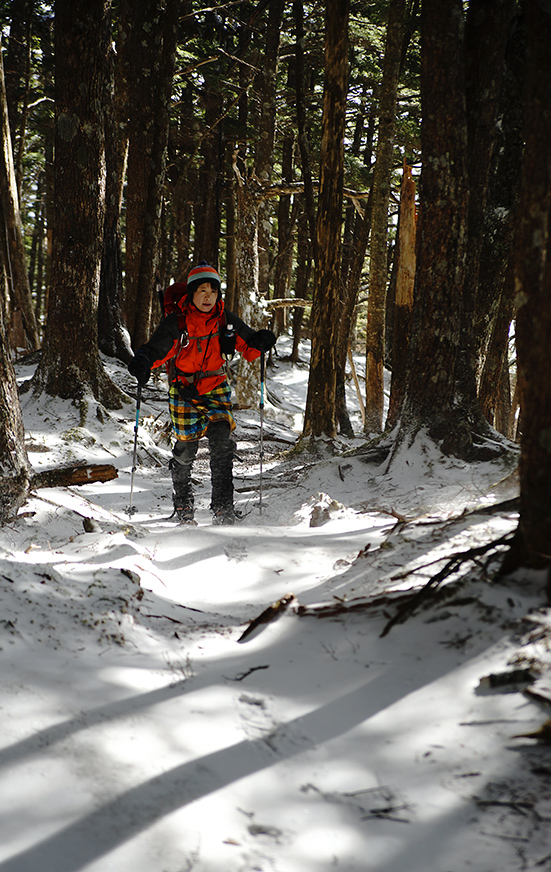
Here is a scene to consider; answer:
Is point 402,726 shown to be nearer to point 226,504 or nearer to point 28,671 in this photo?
point 28,671

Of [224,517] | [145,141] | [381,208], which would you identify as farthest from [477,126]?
[145,141]

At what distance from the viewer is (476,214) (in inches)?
223

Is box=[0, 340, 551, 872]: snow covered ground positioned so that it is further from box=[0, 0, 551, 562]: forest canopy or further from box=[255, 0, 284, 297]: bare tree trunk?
box=[255, 0, 284, 297]: bare tree trunk

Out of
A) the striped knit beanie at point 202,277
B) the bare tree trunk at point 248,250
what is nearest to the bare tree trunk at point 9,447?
the striped knit beanie at point 202,277

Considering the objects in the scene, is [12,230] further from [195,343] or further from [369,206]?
[195,343]

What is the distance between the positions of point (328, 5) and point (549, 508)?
6.87 m

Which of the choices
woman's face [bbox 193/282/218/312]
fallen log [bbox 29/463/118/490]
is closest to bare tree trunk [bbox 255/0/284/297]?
woman's face [bbox 193/282/218/312]

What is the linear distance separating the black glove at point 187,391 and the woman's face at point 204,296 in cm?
68

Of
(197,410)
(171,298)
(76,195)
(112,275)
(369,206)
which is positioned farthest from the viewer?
(369,206)

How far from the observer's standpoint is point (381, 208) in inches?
418

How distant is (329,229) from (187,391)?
307 centimetres

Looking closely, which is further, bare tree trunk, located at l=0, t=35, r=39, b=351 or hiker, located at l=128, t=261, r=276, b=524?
bare tree trunk, located at l=0, t=35, r=39, b=351

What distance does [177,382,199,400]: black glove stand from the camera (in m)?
5.45

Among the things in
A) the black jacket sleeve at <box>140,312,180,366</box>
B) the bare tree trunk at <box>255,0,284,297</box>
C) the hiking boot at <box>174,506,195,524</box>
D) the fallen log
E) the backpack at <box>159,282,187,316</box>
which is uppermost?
the bare tree trunk at <box>255,0,284,297</box>
